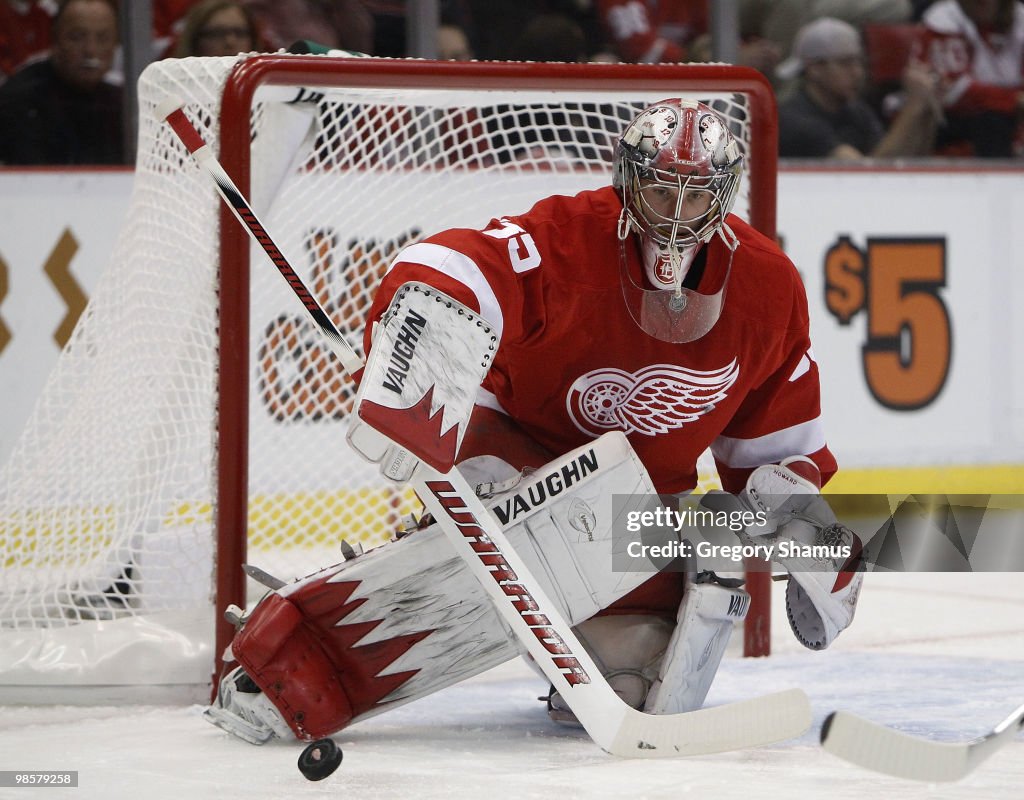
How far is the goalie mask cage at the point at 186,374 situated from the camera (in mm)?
2311

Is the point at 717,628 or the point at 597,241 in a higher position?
the point at 597,241

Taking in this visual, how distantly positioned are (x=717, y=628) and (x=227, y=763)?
0.70m

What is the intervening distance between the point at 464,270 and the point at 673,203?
29cm

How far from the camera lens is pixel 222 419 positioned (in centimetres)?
230

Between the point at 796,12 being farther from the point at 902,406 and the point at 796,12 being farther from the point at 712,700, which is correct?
the point at 712,700

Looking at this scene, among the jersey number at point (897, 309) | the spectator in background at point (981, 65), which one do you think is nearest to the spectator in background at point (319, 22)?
the jersey number at point (897, 309)

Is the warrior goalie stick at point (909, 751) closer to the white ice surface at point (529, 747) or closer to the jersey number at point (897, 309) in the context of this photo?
the white ice surface at point (529, 747)

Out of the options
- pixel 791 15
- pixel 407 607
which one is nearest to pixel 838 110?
pixel 791 15

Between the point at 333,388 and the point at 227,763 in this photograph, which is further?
the point at 333,388

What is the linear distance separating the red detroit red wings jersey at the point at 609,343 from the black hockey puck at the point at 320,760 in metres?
0.55

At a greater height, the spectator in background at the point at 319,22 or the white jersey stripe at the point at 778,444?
the spectator in background at the point at 319,22

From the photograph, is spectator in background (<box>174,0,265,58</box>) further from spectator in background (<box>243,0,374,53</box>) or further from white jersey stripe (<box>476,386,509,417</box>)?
white jersey stripe (<box>476,386,509,417</box>)

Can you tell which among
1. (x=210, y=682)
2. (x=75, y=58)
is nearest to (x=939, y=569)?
(x=210, y=682)

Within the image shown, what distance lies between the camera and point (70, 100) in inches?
151
